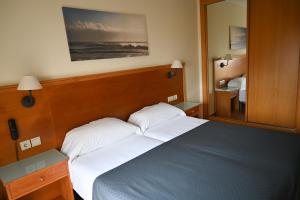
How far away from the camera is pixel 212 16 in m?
3.54

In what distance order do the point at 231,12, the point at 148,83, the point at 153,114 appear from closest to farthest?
the point at 153,114 → the point at 148,83 → the point at 231,12

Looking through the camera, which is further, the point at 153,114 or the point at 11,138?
the point at 153,114

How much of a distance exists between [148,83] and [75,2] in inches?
48.9

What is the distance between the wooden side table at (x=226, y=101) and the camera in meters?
3.55

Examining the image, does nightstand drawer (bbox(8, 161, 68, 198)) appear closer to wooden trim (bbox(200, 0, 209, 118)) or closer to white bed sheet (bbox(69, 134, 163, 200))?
white bed sheet (bbox(69, 134, 163, 200))

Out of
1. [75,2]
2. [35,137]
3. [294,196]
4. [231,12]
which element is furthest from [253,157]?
[231,12]

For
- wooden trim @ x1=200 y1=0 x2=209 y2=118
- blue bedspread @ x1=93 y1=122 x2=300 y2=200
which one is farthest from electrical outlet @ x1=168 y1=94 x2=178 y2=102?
blue bedspread @ x1=93 y1=122 x2=300 y2=200

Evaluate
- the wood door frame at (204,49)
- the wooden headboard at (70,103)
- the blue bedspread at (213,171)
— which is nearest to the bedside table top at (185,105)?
the wooden headboard at (70,103)

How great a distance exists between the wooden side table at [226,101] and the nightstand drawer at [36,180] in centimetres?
276

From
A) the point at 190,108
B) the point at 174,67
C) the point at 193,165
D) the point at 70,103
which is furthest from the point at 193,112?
the point at 70,103

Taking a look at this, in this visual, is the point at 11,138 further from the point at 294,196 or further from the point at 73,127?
the point at 294,196

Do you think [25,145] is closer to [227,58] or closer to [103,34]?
[103,34]

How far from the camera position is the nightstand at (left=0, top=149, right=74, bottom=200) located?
1535mm

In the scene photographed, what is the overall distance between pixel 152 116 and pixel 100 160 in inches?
34.6
